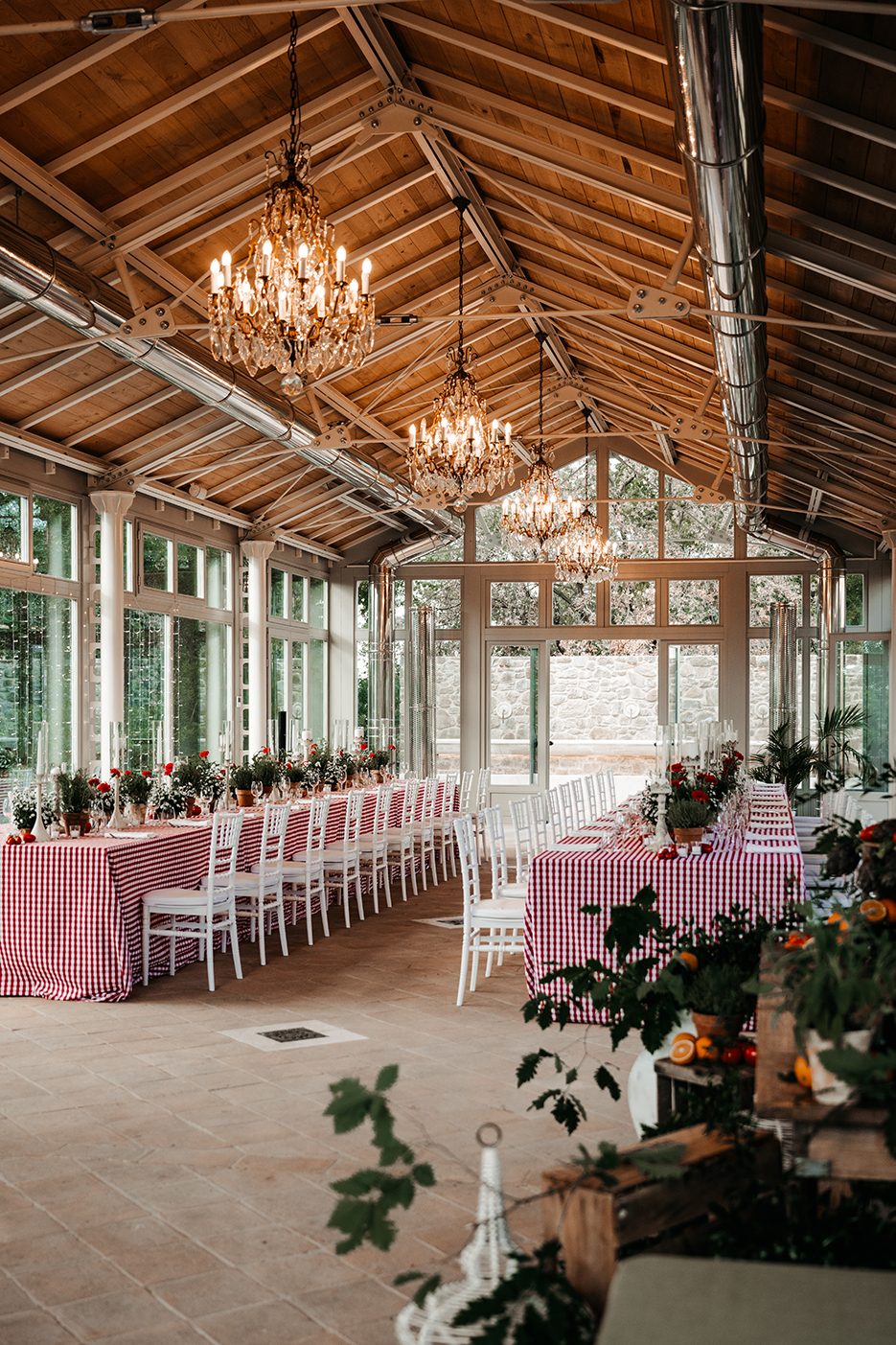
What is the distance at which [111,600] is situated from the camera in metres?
11.6

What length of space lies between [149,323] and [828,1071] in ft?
21.3

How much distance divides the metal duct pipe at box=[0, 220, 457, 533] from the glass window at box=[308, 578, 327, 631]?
586 centimetres

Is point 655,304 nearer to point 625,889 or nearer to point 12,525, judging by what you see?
point 625,889

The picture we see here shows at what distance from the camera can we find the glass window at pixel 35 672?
10484mm

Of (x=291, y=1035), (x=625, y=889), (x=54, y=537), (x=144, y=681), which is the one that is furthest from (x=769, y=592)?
(x=291, y=1035)

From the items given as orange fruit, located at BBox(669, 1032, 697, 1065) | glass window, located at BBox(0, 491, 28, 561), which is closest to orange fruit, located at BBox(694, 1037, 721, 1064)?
orange fruit, located at BBox(669, 1032, 697, 1065)

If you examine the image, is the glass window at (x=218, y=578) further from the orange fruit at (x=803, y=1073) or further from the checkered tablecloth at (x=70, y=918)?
the orange fruit at (x=803, y=1073)

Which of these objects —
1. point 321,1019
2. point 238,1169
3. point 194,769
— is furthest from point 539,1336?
point 194,769

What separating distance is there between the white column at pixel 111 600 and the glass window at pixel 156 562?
1.30m

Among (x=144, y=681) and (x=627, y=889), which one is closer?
(x=627, y=889)

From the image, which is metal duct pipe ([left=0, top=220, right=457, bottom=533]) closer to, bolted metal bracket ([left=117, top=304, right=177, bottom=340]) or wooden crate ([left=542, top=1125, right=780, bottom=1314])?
bolted metal bracket ([left=117, top=304, right=177, bottom=340])

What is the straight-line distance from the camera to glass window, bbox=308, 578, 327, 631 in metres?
18.2

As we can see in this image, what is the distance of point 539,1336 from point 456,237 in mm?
9371

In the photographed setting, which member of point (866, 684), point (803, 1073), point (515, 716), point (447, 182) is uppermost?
point (447, 182)
